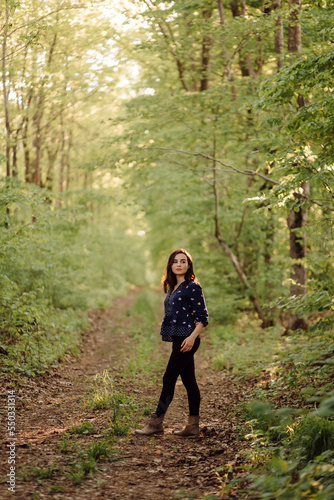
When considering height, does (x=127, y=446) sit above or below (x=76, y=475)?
below

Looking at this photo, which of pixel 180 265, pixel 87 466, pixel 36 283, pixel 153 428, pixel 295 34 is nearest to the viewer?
pixel 87 466

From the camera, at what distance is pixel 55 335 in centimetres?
951

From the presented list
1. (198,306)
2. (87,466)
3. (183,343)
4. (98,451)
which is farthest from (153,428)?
(198,306)

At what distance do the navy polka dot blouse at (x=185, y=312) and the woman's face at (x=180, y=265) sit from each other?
0.17m

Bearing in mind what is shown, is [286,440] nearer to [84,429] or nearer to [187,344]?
[187,344]

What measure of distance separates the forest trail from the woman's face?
6.15 ft

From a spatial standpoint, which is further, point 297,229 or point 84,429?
point 297,229

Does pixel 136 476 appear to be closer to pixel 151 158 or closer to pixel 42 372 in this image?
pixel 42 372

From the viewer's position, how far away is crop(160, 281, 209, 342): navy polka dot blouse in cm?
504

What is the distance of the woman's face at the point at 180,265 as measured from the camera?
5.25m

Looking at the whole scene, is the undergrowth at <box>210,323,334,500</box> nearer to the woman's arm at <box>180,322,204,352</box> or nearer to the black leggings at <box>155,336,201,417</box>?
the black leggings at <box>155,336,201,417</box>

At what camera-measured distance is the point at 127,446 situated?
4691 mm

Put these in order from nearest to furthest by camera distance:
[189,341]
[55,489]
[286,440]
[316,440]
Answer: [55,489], [316,440], [286,440], [189,341]

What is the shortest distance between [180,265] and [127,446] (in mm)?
2095
